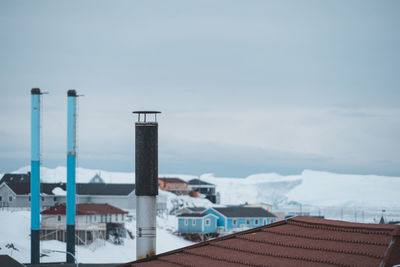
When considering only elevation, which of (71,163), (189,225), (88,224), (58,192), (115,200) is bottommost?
(189,225)

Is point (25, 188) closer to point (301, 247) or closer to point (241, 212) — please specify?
point (241, 212)

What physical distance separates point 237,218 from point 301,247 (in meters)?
68.7

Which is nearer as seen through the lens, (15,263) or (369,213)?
(15,263)

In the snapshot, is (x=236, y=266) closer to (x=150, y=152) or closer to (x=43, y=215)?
(x=150, y=152)

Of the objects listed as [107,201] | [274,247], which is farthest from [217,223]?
[274,247]

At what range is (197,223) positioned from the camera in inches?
3305

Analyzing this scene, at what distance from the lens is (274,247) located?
17297 mm

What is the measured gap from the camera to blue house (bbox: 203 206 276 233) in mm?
84000

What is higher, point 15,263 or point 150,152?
point 150,152

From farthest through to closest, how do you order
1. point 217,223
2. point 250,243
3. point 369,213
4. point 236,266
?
point 369,213 → point 217,223 → point 250,243 → point 236,266

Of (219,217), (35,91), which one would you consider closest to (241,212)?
(219,217)

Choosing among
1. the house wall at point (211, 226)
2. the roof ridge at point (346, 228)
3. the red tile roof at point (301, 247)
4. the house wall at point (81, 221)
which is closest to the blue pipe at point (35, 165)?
the house wall at point (81, 221)

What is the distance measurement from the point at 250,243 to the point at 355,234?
2.95 m

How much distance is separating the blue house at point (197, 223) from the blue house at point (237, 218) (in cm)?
81
